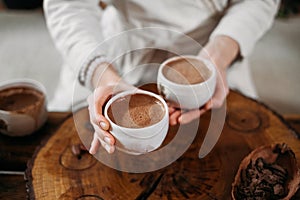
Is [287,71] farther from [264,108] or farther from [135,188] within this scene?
[135,188]

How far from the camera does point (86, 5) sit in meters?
1.11

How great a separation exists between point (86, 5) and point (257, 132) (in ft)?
1.90

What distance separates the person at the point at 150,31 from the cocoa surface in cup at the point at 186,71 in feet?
0.27

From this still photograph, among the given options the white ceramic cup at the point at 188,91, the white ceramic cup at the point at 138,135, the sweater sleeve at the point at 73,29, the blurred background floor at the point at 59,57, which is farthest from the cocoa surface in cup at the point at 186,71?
the blurred background floor at the point at 59,57

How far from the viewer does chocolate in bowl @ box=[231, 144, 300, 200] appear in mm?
773

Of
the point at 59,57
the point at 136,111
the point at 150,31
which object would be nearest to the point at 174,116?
the point at 136,111

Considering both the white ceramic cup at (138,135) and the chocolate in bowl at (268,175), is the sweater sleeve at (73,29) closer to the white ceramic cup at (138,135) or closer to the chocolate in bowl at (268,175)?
the white ceramic cup at (138,135)

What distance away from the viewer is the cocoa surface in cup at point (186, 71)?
88 centimetres

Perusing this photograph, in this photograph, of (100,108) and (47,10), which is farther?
(47,10)

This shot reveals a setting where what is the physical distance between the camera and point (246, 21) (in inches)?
42.6

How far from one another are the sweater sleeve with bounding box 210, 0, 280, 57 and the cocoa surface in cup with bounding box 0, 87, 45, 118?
1.61ft

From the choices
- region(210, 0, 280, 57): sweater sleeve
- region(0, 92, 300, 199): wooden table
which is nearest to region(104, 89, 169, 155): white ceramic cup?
region(0, 92, 300, 199): wooden table

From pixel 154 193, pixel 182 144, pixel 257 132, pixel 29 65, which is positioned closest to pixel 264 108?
pixel 257 132

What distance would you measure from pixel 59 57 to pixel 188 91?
1.49 m
